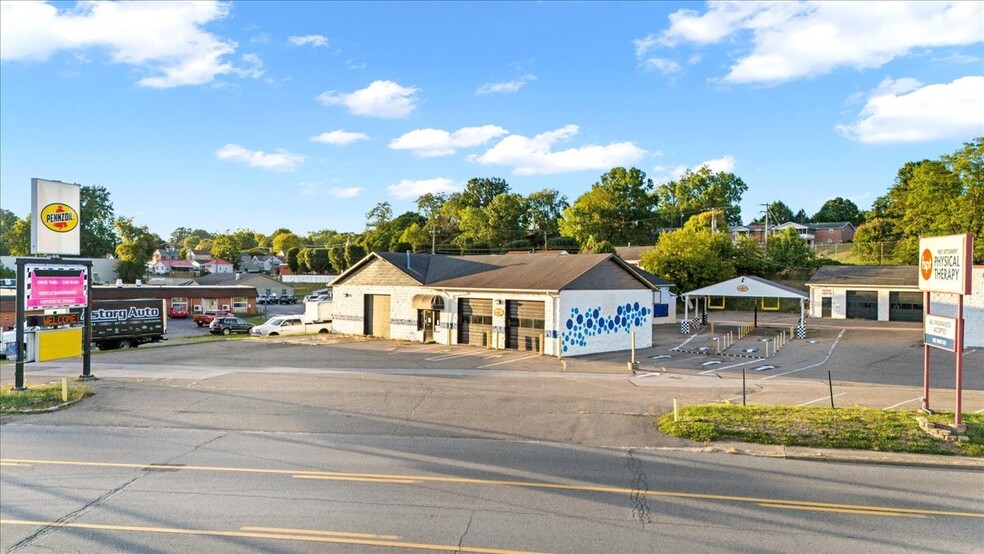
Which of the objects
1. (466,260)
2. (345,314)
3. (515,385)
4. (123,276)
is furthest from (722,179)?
(123,276)

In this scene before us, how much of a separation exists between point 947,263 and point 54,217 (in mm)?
25053

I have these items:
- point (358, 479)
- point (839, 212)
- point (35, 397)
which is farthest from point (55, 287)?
point (839, 212)

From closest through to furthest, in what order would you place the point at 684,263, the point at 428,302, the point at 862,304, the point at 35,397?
the point at 35,397 < the point at 428,302 < the point at 862,304 < the point at 684,263

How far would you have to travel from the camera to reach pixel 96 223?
285ft

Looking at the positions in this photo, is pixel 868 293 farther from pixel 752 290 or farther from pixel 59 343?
pixel 59 343

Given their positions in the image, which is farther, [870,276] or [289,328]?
[870,276]

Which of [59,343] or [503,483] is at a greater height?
[59,343]

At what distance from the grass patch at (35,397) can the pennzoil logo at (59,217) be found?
16.6 feet

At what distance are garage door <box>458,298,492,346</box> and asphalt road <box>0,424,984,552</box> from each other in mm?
16740

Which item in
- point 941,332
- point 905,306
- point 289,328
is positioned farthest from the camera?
point 905,306

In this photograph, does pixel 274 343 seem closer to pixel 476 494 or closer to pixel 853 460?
pixel 476 494

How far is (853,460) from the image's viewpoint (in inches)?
451

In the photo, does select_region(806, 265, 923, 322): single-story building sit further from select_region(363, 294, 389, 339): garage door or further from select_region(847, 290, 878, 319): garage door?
select_region(363, 294, 389, 339): garage door

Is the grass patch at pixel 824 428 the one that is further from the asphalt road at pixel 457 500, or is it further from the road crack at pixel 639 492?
the road crack at pixel 639 492
